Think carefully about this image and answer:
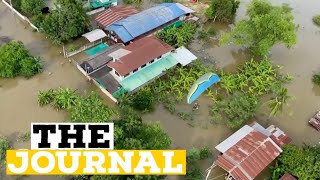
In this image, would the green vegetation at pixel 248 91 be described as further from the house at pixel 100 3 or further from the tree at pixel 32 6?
the tree at pixel 32 6

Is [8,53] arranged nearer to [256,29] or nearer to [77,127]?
[77,127]

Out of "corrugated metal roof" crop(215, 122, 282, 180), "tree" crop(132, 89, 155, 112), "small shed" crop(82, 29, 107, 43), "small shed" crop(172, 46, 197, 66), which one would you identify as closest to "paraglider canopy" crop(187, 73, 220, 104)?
"small shed" crop(172, 46, 197, 66)

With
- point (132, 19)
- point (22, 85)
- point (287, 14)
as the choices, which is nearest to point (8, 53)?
point (22, 85)

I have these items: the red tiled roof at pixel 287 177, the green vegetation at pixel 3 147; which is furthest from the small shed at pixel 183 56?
the green vegetation at pixel 3 147

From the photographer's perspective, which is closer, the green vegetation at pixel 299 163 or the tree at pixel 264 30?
the green vegetation at pixel 299 163

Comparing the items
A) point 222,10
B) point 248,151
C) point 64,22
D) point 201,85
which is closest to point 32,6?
point 64,22

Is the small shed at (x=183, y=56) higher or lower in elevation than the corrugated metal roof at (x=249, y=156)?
higher

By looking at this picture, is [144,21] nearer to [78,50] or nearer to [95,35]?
[95,35]

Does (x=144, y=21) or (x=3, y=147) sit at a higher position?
(x=144, y=21)
